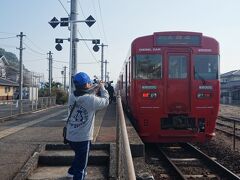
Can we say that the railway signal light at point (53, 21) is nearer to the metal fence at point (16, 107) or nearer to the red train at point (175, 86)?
the metal fence at point (16, 107)

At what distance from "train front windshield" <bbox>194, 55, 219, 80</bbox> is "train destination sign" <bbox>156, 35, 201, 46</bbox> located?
47 centimetres

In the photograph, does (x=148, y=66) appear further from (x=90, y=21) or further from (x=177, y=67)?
(x=90, y=21)

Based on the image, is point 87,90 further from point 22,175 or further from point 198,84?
point 198,84

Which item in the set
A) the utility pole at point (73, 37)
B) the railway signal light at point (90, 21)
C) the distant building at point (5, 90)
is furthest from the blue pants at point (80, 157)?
the distant building at point (5, 90)

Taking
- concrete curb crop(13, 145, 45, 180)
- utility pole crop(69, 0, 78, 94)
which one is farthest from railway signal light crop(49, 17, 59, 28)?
concrete curb crop(13, 145, 45, 180)

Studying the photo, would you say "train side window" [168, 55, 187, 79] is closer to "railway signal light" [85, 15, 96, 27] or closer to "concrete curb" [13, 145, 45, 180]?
"concrete curb" [13, 145, 45, 180]

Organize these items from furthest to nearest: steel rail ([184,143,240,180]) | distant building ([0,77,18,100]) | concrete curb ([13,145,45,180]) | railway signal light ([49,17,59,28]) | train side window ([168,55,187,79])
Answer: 1. distant building ([0,77,18,100])
2. railway signal light ([49,17,59,28])
3. train side window ([168,55,187,79])
4. steel rail ([184,143,240,180])
5. concrete curb ([13,145,45,180])

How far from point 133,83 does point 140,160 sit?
4.41 m

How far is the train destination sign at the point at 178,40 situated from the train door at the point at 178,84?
0.37m

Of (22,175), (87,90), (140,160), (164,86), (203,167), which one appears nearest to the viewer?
(87,90)

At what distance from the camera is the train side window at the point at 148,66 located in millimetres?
12070

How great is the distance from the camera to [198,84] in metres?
12.0

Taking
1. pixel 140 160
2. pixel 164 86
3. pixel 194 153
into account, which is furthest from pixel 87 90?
pixel 194 153

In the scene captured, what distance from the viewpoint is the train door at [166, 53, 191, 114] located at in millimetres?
11953
